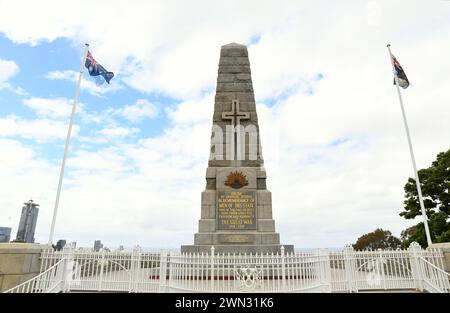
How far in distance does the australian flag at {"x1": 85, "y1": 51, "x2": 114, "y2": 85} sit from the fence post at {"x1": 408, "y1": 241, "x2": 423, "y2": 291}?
12328 mm

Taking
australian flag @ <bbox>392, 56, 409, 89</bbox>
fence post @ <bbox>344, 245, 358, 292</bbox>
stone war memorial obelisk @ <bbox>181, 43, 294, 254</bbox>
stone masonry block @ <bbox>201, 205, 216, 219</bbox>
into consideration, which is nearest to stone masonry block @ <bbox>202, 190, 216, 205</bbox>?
A: stone war memorial obelisk @ <bbox>181, 43, 294, 254</bbox>

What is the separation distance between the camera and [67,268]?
7977 millimetres

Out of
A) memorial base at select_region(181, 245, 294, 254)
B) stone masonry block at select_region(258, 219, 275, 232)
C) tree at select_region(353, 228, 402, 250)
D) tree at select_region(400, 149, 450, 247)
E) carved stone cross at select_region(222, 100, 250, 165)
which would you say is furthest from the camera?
tree at select_region(353, 228, 402, 250)

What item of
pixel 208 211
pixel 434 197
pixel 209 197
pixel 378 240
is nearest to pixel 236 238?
pixel 208 211

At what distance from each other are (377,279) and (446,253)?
6.58ft

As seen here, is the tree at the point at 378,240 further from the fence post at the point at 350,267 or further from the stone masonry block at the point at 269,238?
the fence post at the point at 350,267

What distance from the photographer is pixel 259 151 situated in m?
13.2

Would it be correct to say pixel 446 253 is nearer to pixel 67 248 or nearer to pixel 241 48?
pixel 67 248

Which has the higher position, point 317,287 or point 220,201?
point 220,201

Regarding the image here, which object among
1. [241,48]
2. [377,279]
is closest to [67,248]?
[377,279]

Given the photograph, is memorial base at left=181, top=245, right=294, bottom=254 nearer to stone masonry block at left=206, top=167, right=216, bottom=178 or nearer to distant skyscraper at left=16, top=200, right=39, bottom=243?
stone masonry block at left=206, top=167, right=216, bottom=178

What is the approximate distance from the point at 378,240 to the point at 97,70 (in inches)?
1308

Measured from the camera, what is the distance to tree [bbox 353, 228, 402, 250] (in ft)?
101

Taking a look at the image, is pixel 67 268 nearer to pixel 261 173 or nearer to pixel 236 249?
pixel 236 249
